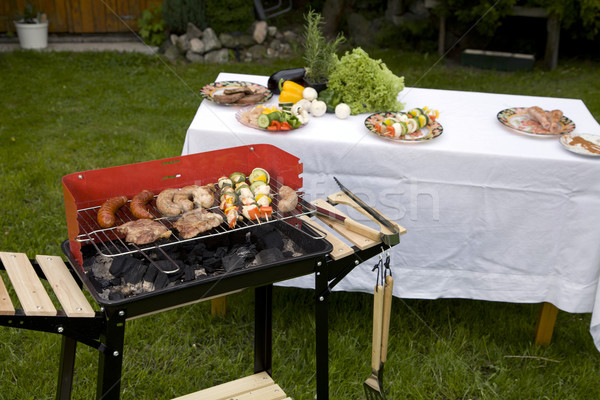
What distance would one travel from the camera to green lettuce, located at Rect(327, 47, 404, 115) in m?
3.50

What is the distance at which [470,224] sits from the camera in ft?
10.7

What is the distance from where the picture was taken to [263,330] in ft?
10.0

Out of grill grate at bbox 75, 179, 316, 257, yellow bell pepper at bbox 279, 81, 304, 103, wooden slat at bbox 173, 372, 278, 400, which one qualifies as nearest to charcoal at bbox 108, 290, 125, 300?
grill grate at bbox 75, 179, 316, 257

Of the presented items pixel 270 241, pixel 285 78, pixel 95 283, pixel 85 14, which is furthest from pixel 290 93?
pixel 85 14

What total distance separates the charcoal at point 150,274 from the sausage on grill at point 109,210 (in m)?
0.24

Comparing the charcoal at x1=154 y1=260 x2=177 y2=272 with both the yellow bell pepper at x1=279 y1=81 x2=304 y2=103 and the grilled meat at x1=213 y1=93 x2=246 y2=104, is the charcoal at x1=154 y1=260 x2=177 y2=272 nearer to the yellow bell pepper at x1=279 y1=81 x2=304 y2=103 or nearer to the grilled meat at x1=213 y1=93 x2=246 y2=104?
the grilled meat at x1=213 y1=93 x2=246 y2=104

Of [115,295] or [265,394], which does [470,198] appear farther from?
[115,295]

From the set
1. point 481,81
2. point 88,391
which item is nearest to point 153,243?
point 88,391

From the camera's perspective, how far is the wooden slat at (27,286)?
1943mm

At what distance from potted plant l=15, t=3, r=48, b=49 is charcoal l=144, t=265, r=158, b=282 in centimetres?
734

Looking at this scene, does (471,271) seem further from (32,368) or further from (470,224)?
(32,368)

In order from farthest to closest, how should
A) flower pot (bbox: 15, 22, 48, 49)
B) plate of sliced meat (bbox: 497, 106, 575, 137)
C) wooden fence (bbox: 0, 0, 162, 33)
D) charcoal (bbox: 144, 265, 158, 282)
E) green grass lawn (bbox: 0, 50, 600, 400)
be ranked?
wooden fence (bbox: 0, 0, 162, 33) < flower pot (bbox: 15, 22, 48, 49) < plate of sliced meat (bbox: 497, 106, 575, 137) < green grass lawn (bbox: 0, 50, 600, 400) < charcoal (bbox: 144, 265, 158, 282)

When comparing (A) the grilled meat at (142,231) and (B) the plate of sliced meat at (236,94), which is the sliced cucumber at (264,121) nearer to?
(B) the plate of sliced meat at (236,94)

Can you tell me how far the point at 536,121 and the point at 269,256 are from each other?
6.45ft
